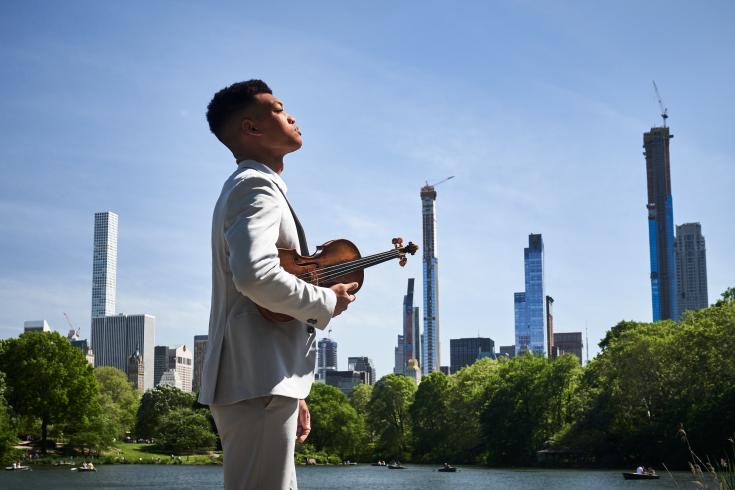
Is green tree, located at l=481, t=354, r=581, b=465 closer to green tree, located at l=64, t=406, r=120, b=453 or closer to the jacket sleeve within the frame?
green tree, located at l=64, t=406, r=120, b=453

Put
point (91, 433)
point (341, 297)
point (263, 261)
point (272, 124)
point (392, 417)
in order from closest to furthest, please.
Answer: point (263, 261)
point (341, 297)
point (272, 124)
point (91, 433)
point (392, 417)

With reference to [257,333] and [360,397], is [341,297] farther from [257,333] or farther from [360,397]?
[360,397]

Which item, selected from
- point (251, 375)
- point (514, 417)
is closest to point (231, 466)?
point (251, 375)

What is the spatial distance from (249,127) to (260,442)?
4.72ft

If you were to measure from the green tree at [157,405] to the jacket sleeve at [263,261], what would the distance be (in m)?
97.2

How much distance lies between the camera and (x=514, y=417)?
256 ft

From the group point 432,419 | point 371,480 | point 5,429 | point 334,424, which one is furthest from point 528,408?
point 5,429

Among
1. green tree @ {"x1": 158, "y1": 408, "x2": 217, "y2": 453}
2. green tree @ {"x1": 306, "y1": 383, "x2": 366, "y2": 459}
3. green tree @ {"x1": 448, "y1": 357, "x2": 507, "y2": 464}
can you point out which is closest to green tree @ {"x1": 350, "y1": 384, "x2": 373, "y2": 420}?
green tree @ {"x1": 306, "y1": 383, "x2": 366, "y2": 459}

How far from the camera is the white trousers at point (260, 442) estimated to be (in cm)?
365

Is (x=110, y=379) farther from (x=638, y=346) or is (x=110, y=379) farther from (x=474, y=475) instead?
(x=638, y=346)

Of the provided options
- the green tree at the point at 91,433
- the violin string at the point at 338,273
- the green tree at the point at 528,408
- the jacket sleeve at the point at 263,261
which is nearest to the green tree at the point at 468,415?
the green tree at the point at 528,408

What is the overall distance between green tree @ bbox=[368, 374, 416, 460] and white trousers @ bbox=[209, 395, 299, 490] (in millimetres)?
95402

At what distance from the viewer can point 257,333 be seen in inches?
147

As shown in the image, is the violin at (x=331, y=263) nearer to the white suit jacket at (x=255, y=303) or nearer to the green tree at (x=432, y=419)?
the white suit jacket at (x=255, y=303)
